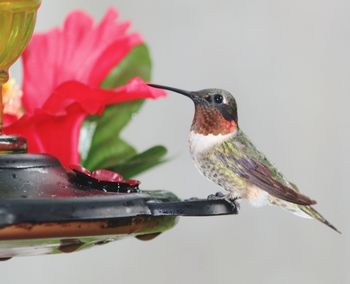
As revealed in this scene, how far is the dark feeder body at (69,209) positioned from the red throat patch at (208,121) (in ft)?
0.75

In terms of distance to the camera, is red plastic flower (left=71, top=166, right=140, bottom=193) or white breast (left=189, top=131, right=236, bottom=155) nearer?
red plastic flower (left=71, top=166, right=140, bottom=193)

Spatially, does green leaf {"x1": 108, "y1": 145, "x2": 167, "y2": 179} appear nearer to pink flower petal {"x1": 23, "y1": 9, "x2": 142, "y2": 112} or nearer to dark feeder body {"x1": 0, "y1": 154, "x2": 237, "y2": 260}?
pink flower petal {"x1": 23, "y1": 9, "x2": 142, "y2": 112}

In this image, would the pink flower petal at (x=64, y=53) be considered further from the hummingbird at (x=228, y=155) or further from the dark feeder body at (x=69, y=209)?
the dark feeder body at (x=69, y=209)

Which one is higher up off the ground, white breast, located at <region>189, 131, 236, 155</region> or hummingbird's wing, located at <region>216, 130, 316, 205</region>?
white breast, located at <region>189, 131, 236, 155</region>

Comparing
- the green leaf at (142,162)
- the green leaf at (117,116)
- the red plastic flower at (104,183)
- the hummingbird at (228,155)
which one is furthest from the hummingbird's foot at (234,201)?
the green leaf at (117,116)

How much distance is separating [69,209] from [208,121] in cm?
46

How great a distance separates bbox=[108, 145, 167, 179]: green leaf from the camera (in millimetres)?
1701

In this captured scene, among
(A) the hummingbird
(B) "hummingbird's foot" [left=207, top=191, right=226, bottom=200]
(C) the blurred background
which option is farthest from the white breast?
(C) the blurred background

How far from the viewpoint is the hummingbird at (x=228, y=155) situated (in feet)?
4.76

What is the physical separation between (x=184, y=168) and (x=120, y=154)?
2055mm

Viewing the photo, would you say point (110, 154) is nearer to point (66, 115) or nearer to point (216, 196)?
point (66, 115)

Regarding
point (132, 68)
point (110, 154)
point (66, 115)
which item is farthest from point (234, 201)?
point (132, 68)

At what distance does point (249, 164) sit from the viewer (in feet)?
4.96

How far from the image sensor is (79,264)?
4.00m
